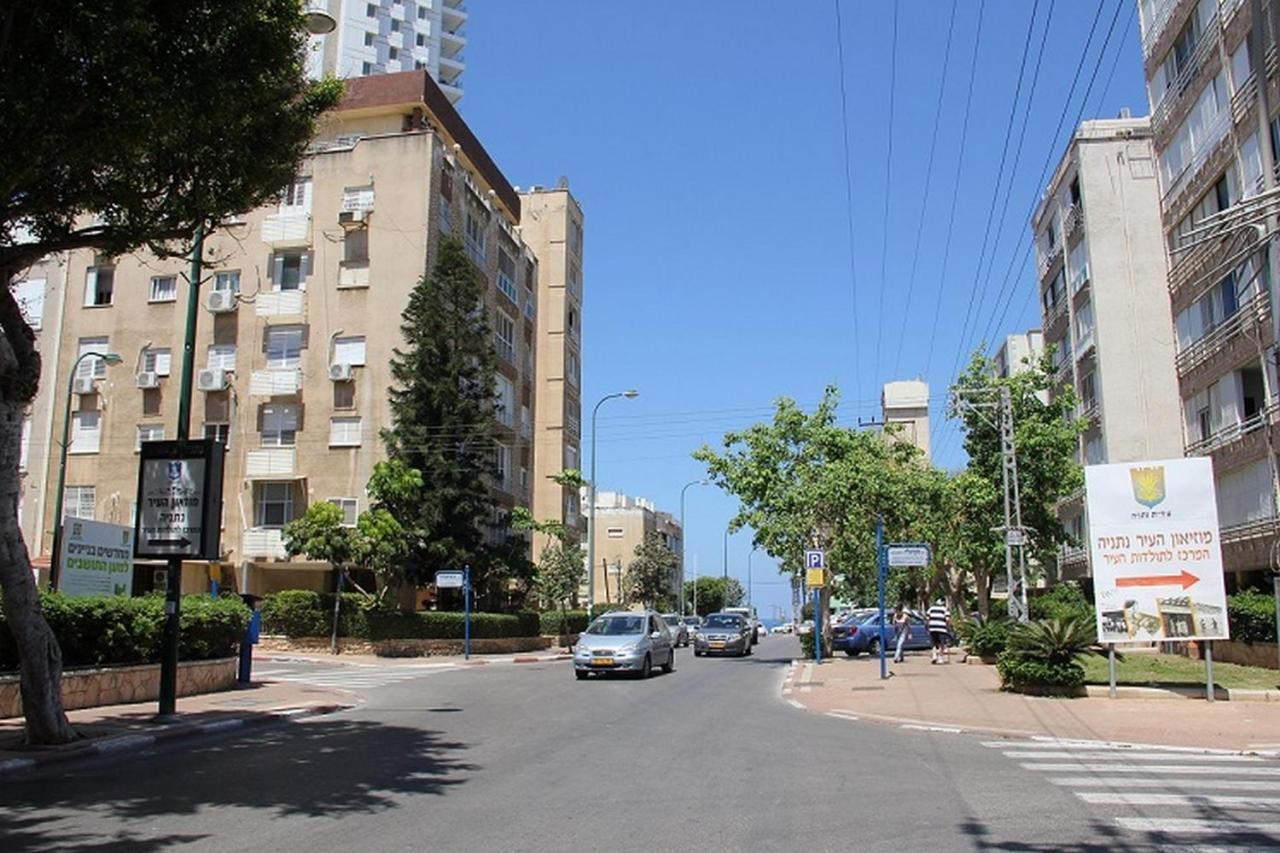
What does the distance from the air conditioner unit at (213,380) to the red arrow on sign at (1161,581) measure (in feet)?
116

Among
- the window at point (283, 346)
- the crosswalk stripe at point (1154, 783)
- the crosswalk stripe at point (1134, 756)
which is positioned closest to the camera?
the crosswalk stripe at point (1154, 783)

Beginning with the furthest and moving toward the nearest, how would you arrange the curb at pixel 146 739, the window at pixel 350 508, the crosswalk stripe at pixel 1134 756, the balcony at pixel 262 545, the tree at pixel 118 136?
the balcony at pixel 262 545, the window at pixel 350 508, the crosswalk stripe at pixel 1134 756, the curb at pixel 146 739, the tree at pixel 118 136

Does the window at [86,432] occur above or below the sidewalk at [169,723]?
above

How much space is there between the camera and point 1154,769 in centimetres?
1114

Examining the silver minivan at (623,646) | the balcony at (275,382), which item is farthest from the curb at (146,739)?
the balcony at (275,382)

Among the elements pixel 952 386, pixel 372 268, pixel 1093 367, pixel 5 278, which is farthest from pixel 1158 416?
pixel 5 278

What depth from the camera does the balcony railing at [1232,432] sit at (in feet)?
85.9

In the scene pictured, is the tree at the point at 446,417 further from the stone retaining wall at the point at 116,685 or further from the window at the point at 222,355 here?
the stone retaining wall at the point at 116,685

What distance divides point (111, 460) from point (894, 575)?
35.1 meters

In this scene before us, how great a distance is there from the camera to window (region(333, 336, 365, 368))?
42.6 meters

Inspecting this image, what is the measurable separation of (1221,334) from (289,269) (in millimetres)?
33849

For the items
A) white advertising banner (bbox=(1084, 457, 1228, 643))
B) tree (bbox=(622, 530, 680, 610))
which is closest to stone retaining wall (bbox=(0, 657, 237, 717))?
white advertising banner (bbox=(1084, 457, 1228, 643))

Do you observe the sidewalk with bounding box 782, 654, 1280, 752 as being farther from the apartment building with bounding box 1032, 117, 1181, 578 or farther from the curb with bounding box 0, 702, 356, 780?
the apartment building with bounding box 1032, 117, 1181, 578

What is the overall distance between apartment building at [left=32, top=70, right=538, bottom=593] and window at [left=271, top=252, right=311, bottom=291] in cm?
6
